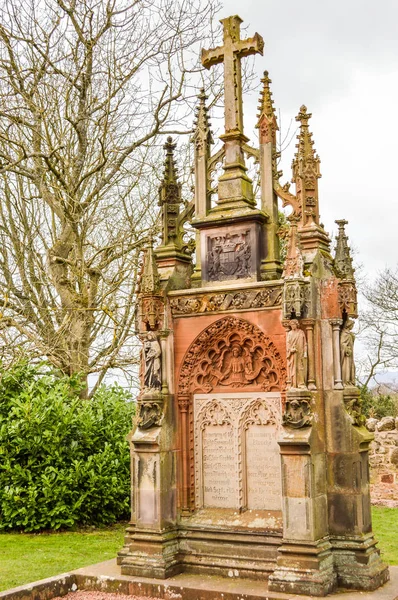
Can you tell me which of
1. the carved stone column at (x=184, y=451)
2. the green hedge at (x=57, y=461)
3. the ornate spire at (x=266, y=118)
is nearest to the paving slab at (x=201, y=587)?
the carved stone column at (x=184, y=451)

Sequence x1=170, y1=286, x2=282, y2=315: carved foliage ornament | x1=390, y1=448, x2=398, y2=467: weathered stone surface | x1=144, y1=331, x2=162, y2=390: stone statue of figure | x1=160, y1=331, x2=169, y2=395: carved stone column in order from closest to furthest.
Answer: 1. x1=170, y1=286, x2=282, y2=315: carved foliage ornament
2. x1=144, y1=331, x2=162, y2=390: stone statue of figure
3. x1=160, y1=331, x2=169, y2=395: carved stone column
4. x1=390, y1=448, x2=398, y2=467: weathered stone surface

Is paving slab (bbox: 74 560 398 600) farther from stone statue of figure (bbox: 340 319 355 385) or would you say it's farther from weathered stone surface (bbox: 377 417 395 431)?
weathered stone surface (bbox: 377 417 395 431)

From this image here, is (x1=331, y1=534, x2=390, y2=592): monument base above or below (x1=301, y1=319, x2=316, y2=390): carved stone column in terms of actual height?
below

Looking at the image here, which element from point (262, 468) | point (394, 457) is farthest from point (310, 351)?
point (394, 457)

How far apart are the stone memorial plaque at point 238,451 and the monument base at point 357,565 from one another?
911mm

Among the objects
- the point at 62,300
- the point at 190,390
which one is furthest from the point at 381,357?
the point at 190,390

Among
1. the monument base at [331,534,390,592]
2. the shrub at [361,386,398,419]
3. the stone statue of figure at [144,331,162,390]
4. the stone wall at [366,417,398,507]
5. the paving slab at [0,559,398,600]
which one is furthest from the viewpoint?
the shrub at [361,386,398,419]

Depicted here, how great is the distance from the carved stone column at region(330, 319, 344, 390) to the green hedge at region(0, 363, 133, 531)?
6712 millimetres

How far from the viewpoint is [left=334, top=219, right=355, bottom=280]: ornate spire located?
27.4 feet

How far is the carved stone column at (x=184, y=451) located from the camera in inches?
348

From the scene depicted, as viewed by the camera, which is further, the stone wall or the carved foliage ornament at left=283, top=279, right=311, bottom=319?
the stone wall

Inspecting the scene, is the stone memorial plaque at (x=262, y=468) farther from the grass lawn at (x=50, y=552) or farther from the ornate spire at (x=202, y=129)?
the ornate spire at (x=202, y=129)

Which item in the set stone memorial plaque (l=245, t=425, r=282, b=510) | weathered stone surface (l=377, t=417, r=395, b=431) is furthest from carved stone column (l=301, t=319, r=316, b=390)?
weathered stone surface (l=377, t=417, r=395, b=431)

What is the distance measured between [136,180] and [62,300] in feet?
10.8
